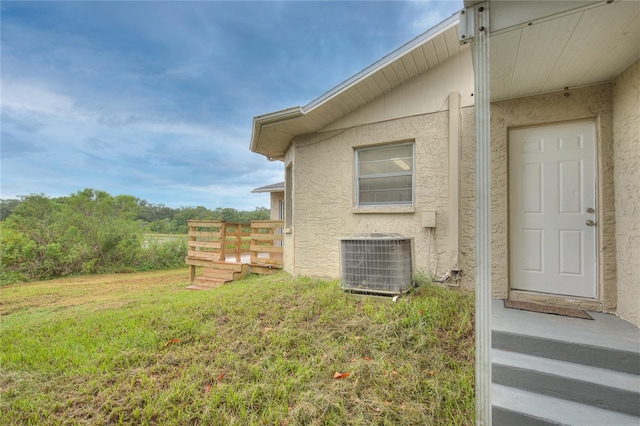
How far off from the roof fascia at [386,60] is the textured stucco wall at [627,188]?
219cm

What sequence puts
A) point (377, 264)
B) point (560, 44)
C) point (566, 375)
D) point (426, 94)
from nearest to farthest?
1. point (566, 375)
2. point (560, 44)
3. point (377, 264)
4. point (426, 94)

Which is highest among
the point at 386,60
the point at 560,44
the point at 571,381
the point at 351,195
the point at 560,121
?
the point at 386,60

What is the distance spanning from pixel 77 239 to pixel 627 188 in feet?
51.2

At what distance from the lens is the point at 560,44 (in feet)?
7.50

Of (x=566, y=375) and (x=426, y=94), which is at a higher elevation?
(x=426, y=94)

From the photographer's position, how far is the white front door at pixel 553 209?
313cm

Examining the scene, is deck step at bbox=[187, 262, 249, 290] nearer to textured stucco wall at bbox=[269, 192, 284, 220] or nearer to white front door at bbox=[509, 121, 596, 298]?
textured stucco wall at bbox=[269, 192, 284, 220]

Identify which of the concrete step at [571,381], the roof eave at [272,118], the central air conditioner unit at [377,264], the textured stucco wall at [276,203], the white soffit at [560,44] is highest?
the roof eave at [272,118]

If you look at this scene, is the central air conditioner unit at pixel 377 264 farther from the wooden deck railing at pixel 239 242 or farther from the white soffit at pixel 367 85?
the wooden deck railing at pixel 239 242

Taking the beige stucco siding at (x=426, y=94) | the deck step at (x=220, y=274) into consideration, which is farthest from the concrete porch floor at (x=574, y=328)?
the deck step at (x=220, y=274)

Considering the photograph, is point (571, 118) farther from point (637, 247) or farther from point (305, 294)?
point (305, 294)

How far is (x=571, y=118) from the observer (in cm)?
320

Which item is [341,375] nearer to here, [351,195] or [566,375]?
[566,375]

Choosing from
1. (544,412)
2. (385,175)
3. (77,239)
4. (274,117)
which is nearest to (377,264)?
(385,175)
